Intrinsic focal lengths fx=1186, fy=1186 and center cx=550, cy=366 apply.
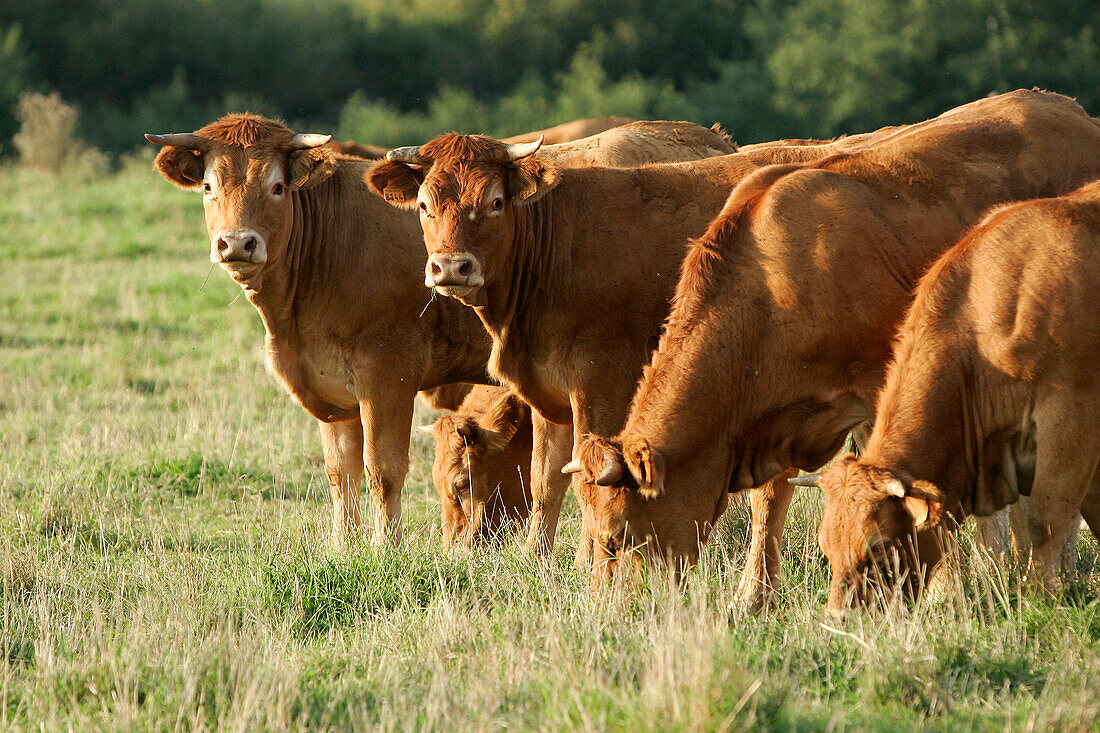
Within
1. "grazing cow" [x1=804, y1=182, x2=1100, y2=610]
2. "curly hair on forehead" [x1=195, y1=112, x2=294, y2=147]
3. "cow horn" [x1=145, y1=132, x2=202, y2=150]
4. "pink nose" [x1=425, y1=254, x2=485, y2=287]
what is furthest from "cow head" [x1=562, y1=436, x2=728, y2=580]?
"cow horn" [x1=145, y1=132, x2=202, y2=150]

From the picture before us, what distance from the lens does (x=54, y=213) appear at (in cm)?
1975

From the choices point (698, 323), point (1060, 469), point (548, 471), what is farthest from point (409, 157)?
point (1060, 469)

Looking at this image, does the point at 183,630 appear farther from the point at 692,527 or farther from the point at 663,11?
the point at 663,11

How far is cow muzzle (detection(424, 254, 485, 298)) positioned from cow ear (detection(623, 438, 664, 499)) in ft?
4.30

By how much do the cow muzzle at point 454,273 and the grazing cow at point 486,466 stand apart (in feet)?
5.41

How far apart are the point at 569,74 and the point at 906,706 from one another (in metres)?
43.9

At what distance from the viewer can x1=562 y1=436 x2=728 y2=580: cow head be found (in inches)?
213

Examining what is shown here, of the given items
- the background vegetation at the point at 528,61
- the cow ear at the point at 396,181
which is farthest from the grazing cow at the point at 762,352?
the background vegetation at the point at 528,61

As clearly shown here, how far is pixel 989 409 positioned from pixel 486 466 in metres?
3.50

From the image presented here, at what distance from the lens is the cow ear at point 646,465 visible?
5.37m

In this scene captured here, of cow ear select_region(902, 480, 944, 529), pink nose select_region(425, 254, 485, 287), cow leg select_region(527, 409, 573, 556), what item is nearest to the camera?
cow ear select_region(902, 480, 944, 529)

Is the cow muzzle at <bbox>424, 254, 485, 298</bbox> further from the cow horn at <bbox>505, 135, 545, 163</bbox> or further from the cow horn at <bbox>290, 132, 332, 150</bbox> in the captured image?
the cow horn at <bbox>290, 132, 332, 150</bbox>

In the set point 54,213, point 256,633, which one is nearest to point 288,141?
point 256,633

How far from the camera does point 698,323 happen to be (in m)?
5.67
